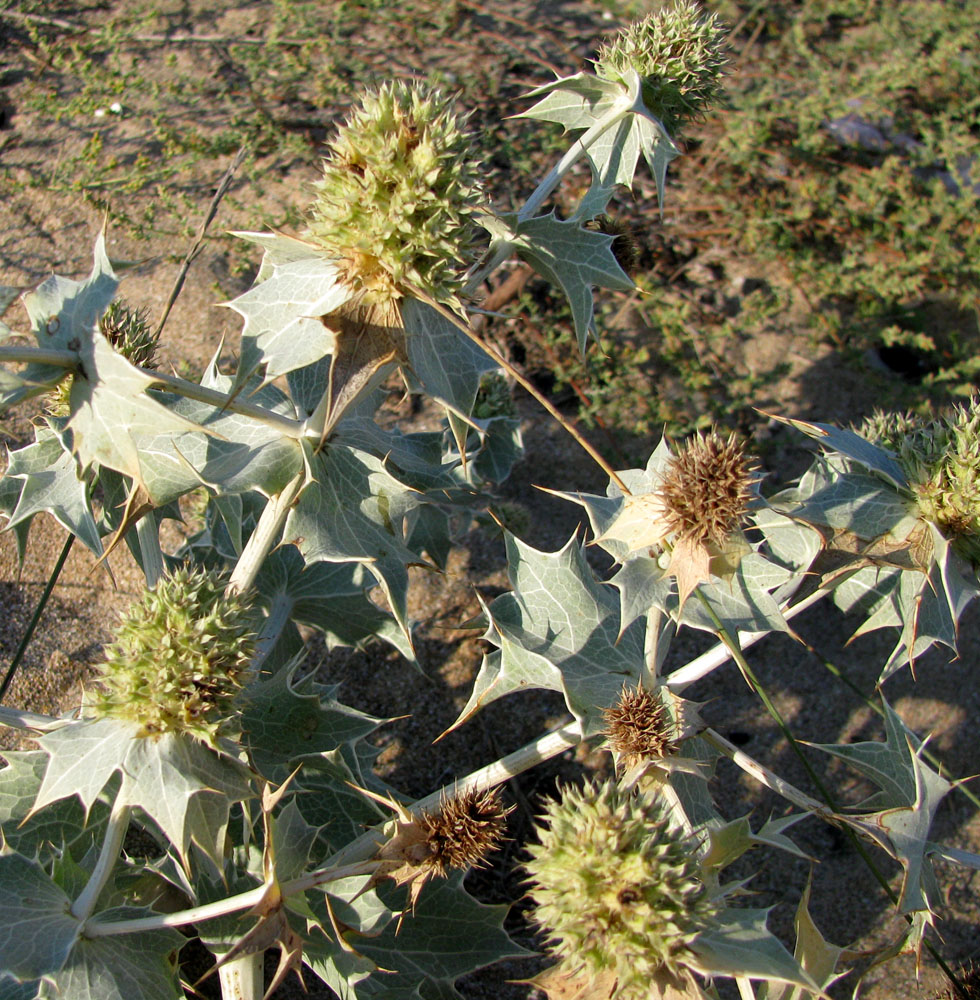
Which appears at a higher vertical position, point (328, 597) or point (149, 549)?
point (149, 549)

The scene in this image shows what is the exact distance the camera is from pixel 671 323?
3.36 metres

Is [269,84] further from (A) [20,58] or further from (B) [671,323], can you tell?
(B) [671,323]

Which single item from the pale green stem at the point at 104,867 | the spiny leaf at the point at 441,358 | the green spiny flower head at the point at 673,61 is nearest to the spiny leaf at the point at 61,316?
the spiny leaf at the point at 441,358

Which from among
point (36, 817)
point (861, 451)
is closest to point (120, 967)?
point (36, 817)

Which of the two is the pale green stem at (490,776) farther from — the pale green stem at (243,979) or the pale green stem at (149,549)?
the pale green stem at (149,549)

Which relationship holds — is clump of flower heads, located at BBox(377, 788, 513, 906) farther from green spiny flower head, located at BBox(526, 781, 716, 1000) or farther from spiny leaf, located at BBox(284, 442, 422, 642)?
spiny leaf, located at BBox(284, 442, 422, 642)

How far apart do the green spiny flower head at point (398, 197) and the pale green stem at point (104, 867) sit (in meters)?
1.06

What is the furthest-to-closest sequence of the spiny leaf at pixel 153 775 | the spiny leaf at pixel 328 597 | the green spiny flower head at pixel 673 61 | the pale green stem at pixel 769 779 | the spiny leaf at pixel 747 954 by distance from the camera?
the spiny leaf at pixel 328 597, the green spiny flower head at pixel 673 61, the pale green stem at pixel 769 779, the spiny leaf at pixel 153 775, the spiny leaf at pixel 747 954

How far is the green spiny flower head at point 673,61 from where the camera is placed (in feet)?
6.44

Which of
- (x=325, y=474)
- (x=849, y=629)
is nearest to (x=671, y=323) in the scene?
(x=849, y=629)

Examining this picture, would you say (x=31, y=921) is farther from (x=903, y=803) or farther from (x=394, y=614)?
(x=903, y=803)

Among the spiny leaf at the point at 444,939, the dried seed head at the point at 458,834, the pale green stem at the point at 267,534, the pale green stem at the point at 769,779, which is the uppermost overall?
the pale green stem at the point at 267,534

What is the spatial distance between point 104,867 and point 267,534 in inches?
27.3

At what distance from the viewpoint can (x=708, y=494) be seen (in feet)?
4.89
